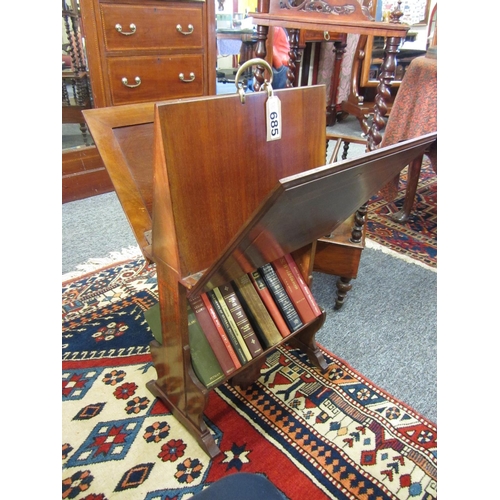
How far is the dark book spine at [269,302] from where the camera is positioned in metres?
1.26

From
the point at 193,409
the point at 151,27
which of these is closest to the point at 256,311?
the point at 193,409

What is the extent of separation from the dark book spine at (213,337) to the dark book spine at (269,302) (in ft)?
0.60

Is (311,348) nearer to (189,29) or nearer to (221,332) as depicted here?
(221,332)

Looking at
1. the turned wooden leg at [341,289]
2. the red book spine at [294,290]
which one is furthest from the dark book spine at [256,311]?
the turned wooden leg at [341,289]

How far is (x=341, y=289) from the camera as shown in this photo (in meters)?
1.76

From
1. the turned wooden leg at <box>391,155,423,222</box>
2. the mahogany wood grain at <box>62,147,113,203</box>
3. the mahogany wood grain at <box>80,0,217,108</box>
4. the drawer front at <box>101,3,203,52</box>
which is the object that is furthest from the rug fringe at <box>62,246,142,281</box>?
the turned wooden leg at <box>391,155,423,222</box>

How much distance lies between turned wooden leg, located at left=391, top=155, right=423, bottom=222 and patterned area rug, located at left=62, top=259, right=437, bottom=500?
1.40 metres

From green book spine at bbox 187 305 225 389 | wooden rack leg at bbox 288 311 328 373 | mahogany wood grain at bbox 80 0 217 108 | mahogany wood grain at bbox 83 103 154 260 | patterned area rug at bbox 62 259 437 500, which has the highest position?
mahogany wood grain at bbox 80 0 217 108

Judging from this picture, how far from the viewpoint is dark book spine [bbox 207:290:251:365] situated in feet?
3.85

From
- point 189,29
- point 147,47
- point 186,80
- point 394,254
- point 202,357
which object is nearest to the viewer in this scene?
point 202,357

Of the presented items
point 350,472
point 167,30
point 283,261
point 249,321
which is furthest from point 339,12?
point 350,472

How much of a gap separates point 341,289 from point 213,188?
97 cm

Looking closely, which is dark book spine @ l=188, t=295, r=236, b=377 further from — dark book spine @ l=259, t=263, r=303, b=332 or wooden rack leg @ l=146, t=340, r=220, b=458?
dark book spine @ l=259, t=263, r=303, b=332

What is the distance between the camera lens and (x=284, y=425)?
1287 mm
